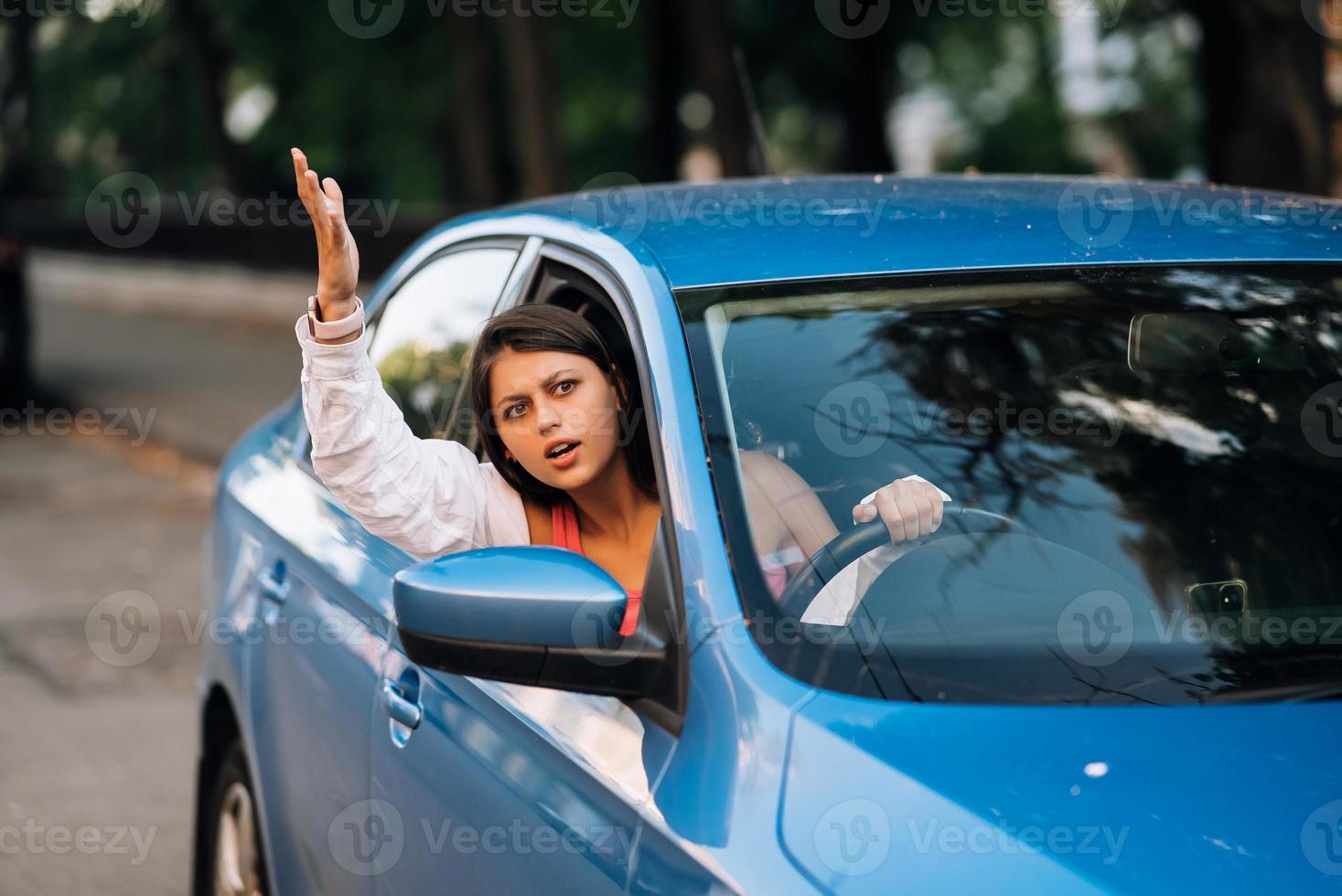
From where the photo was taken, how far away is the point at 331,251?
8.61ft

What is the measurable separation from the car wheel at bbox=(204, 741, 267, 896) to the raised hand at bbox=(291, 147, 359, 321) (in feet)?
4.10

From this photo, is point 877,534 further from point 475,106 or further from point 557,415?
point 475,106

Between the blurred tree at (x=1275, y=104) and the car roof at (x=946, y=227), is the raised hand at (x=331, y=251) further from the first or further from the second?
the blurred tree at (x=1275, y=104)

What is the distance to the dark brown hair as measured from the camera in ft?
9.00

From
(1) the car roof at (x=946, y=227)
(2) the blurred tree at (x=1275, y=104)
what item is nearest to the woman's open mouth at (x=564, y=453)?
(1) the car roof at (x=946, y=227)

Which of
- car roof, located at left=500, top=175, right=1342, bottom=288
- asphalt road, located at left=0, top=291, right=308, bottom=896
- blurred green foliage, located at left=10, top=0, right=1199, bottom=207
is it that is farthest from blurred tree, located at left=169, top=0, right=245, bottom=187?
car roof, located at left=500, top=175, right=1342, bottom=288

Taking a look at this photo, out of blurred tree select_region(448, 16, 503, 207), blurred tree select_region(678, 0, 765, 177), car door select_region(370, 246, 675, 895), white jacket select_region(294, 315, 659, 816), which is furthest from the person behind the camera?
blurred tree select_region(448, 16, 503, 207)

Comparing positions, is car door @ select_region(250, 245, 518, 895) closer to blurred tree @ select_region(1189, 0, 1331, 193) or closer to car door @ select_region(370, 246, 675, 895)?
car door @ select_region(370, 246, 675, 895)

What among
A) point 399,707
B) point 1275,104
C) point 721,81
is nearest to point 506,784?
point 399,707

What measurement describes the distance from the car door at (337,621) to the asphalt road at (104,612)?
1488 mm

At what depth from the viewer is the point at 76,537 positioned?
9180 millimetres

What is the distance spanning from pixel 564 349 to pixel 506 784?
775mm

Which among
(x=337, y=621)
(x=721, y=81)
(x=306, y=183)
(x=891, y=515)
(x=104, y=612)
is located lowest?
(x=104, y=612)

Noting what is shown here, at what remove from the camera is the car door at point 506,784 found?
2.03 meters
